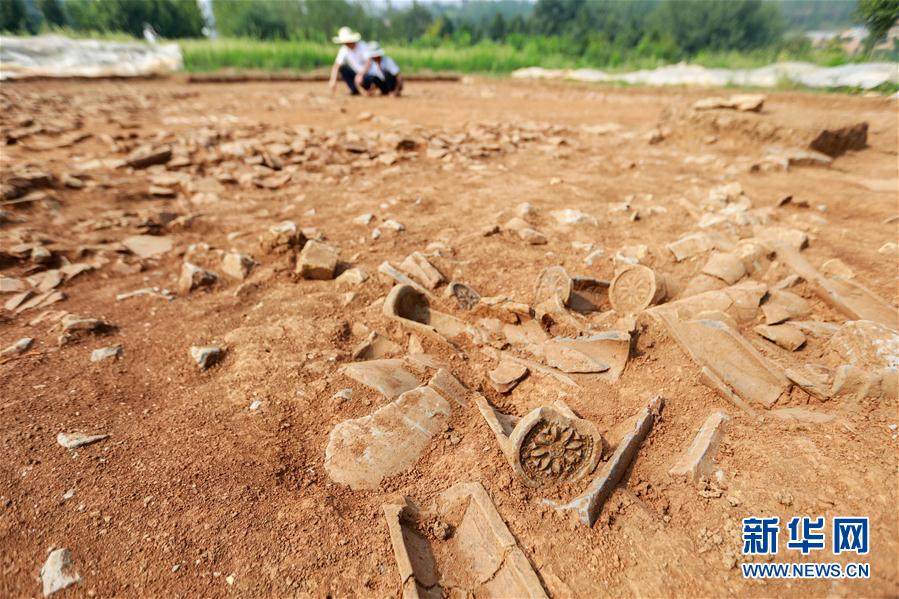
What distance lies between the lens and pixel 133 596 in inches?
53.4

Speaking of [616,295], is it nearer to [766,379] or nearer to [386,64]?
[766,379]

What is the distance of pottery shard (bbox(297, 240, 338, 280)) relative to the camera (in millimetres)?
2951

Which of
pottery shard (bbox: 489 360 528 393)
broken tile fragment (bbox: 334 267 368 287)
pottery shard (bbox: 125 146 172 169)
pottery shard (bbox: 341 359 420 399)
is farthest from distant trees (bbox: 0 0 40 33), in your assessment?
pottery shard (bbox: 489 360 528 393)

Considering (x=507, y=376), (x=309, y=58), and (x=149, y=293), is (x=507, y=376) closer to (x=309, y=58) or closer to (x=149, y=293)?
Result: (x=149, y=293)

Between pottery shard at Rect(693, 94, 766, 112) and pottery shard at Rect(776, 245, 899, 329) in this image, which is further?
pottery shard at Rect(693, 94, 766, 112)

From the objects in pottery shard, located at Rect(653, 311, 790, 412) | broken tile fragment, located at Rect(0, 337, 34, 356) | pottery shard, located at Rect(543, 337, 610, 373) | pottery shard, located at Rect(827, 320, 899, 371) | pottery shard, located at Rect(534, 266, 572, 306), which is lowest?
broken tile fragment, located at Rect(0, 337, 34, 356)

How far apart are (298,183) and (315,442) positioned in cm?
343

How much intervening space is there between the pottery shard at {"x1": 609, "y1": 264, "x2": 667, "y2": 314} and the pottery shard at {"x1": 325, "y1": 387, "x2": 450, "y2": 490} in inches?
50.5

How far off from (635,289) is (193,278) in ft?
8.86

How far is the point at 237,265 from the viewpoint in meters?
3.10

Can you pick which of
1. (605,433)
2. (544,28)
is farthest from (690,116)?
(544,28)

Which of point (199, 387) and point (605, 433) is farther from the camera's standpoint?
point (199, 387)

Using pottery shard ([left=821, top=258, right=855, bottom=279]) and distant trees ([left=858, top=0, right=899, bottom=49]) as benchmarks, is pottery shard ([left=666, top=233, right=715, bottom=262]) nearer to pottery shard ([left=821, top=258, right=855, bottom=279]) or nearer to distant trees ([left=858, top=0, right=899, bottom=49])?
pottery shard ([left=821, top=258, right=855, bottom=279])

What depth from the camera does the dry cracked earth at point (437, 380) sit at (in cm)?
149
